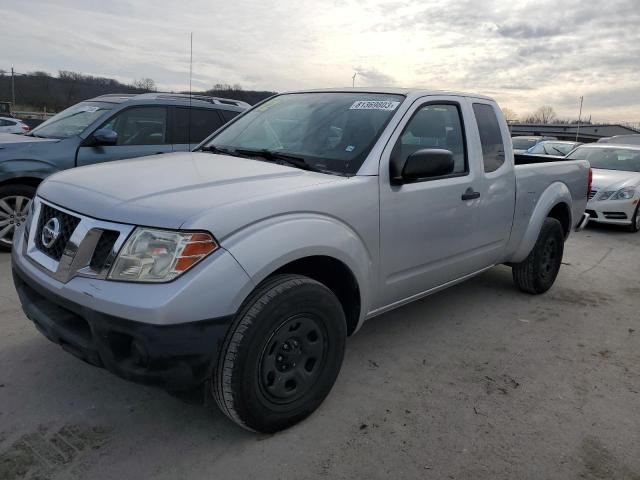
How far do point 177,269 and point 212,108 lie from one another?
5.31 metres

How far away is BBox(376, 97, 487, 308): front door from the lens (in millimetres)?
3160

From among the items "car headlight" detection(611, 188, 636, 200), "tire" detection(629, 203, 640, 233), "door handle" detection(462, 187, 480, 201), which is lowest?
"tire" detection(629, 203, 640, 233)

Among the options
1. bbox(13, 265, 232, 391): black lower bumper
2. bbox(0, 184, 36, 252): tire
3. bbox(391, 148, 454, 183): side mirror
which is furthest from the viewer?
bbox(0, 184, 36, 252): tire

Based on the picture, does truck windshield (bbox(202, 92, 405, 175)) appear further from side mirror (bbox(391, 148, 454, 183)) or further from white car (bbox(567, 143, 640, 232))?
white car (bbox(567, 143, 640, 232))

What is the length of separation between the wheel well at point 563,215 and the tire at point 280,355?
11.1 ft

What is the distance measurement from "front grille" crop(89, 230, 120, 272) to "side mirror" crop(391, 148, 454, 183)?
63.6 inches

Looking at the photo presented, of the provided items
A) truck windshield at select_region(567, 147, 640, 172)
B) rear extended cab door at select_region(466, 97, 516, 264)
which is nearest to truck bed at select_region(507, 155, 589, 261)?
rear extended cab door at select_region(466, 97, 516, 264)

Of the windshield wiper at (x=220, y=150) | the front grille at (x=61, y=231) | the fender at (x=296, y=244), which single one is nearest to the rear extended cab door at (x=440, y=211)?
the fender at (x=296, y=244)

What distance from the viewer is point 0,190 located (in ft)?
18.1

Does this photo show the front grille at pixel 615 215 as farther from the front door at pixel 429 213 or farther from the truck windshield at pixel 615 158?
the front door at pixel 429 213

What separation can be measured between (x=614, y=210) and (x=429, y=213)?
7.24 meters

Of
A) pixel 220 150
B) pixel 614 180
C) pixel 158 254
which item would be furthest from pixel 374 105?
pixel 614 180

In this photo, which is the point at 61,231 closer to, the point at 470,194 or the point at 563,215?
the point at 470,194

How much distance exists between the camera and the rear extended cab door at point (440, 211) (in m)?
3.18
